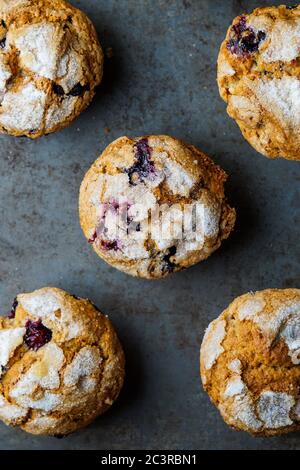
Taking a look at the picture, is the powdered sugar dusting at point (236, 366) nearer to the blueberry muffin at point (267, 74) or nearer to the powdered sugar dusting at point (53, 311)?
the powdered sugar dusting at point (53, 311)

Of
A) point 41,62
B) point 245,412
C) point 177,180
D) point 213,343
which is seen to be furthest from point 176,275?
point 41,62

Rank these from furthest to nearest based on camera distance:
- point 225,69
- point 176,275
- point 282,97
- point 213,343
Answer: point 176,275 → point 213,343 → point 225,69 → point 282,97

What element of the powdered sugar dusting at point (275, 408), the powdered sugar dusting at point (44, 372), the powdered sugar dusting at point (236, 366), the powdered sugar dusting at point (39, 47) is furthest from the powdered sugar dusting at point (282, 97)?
the powdered sugar dusting at point (44, 372)

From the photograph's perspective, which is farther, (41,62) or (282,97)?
(41,62)

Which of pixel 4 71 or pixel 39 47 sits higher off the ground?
pixel 39 47

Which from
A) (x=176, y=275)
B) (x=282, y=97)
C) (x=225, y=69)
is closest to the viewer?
(x=282, y=97)

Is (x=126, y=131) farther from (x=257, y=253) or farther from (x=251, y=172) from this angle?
(x=257, y=253)

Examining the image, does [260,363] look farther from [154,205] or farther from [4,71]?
[4,71]
